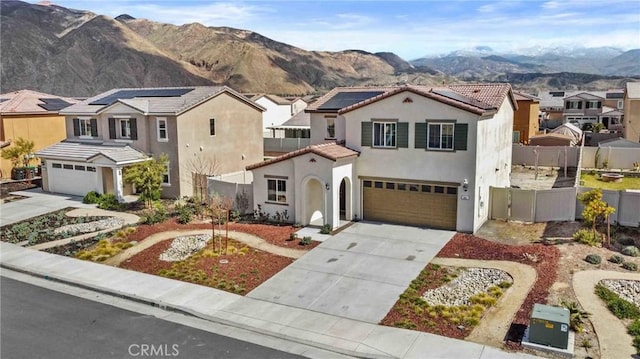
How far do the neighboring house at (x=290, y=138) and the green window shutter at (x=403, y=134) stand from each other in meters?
19.4

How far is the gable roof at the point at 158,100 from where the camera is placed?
3017cm

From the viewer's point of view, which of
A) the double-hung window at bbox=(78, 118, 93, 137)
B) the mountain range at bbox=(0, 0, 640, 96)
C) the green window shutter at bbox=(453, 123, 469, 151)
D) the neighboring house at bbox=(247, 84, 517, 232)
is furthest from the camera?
the mountain range at bbox=(0, 0, 640, 96)

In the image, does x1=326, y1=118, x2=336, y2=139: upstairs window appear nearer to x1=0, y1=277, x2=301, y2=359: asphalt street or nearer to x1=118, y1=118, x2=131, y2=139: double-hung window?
x1=118, y1=118, x2=131, y2=139: double-hung window

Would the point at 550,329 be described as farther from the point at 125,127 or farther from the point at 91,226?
the point at 125,127

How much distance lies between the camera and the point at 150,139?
3067 cm

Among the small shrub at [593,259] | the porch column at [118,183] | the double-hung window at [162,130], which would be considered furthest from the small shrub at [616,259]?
the porch column at [118,183]

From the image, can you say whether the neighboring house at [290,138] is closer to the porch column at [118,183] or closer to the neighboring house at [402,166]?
the porch column at [118,183]

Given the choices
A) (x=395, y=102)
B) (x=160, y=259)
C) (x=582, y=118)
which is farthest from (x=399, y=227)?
(x=582, y=118)

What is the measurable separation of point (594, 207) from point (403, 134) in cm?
813

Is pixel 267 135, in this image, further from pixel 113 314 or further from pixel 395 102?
pixel 113 314

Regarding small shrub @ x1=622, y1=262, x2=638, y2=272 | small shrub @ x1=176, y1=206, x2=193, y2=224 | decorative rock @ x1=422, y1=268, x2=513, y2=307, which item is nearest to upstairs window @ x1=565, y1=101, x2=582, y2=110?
small shrub @ x1=622, y1=262, x2=638, y2=272

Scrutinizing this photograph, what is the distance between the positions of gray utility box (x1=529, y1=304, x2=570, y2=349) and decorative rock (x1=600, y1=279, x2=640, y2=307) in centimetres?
352

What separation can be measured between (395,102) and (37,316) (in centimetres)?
1594

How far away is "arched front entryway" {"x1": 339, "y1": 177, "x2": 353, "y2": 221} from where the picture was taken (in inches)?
961
